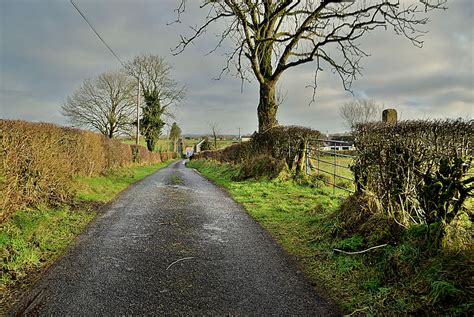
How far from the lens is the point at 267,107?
14.5 meters

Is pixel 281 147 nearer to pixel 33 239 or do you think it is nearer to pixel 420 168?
pixel 420 168

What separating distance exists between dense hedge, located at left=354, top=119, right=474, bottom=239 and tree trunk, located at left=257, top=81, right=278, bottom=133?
9150mm

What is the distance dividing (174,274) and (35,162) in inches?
189

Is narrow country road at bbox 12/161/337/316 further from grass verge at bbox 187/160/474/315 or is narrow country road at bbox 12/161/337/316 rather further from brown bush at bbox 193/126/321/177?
brown bush at bbox 193/126/321/177

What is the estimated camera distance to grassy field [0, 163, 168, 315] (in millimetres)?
3857

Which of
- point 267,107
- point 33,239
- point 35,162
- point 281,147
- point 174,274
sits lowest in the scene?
point 174,274

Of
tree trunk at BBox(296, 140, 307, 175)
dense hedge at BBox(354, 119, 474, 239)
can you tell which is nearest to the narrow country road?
dense hedge at BBox(354, 119, 474, 239)

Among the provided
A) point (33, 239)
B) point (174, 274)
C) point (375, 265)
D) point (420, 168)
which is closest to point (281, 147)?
point (420, 168)

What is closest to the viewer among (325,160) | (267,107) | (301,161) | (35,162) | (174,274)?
(174,274)

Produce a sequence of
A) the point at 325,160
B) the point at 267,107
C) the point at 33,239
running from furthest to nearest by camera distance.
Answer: the point at 267,107 → the point at 325,160 → the point at 33,239

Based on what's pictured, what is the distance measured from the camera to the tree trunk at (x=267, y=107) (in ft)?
47.5

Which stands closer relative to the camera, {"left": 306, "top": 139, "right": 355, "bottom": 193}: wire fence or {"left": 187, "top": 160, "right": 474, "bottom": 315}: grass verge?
{"left": 187, "top": 160, "right": 474, "bottom": 315}: grass verge

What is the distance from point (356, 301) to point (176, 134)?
7676cm

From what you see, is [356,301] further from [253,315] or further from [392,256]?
[253,315]
